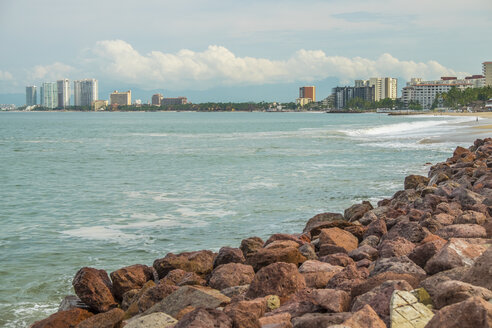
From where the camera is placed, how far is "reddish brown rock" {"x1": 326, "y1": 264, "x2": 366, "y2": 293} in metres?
5.01

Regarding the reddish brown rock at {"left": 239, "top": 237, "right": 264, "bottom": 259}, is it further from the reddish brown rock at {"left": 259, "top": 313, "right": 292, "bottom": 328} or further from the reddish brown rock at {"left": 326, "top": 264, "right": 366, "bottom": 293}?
the reddish brown rock at {"left": 259, "top": 313, "right": 292, "bottom": 328}

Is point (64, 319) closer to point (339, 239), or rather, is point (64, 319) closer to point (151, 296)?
point (151, 296)

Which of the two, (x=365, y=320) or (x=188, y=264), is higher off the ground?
(x=365, y=320)

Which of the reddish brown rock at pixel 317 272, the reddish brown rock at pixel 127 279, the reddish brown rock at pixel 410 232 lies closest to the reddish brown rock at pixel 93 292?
the reddish brown rock at pixel 127 279

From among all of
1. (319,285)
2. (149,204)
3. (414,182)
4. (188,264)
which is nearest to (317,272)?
(319,285)

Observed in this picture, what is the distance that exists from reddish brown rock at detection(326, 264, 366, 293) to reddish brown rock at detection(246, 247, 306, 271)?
1082 millimetres

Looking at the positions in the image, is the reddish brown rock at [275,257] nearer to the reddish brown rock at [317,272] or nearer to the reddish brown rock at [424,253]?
the reddish brown rock at [317,272]

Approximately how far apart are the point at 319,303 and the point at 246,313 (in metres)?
0.65

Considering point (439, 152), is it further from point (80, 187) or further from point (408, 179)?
point (80, 187)

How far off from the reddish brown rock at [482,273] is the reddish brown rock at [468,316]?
829 mm

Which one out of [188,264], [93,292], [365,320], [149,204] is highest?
[365,320]

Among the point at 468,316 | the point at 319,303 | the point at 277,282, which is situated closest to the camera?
the point at 468,316

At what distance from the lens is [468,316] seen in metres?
3.31

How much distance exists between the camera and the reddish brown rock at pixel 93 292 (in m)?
6.12
